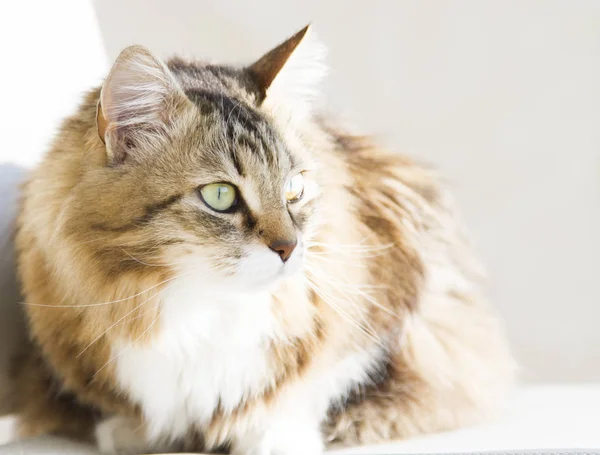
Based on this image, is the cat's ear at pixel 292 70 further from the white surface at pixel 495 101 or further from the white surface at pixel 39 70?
the white surface at pixel 495 101

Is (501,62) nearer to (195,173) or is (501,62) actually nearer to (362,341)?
(362,341)

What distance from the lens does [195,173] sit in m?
0.99

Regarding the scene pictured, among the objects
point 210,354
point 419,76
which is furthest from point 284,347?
point 419,76

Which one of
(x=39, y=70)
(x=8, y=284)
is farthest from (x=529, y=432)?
(x=39, y=70)

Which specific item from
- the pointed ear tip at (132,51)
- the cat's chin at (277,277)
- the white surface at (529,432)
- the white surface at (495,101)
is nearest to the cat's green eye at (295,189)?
the cat's chin at (277,277)

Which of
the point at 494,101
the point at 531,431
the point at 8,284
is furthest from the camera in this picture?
the point at 494,101

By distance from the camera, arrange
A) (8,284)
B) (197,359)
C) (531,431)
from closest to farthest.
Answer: (197,359) < (531,431) < (8,284)

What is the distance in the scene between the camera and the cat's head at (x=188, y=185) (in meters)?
0.97

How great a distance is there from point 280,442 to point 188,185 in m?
0.41

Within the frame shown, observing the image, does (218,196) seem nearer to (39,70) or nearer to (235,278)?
(235,278)

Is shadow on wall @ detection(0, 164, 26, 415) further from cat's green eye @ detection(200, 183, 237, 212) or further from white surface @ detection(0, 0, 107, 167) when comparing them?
cat's green eye @ detection(200, 183, 237, 212)

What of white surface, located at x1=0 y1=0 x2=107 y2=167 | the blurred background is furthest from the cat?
the blurred background

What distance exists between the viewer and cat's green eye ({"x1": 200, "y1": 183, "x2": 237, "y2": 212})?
0.99 m

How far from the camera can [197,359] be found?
1.07 meters
